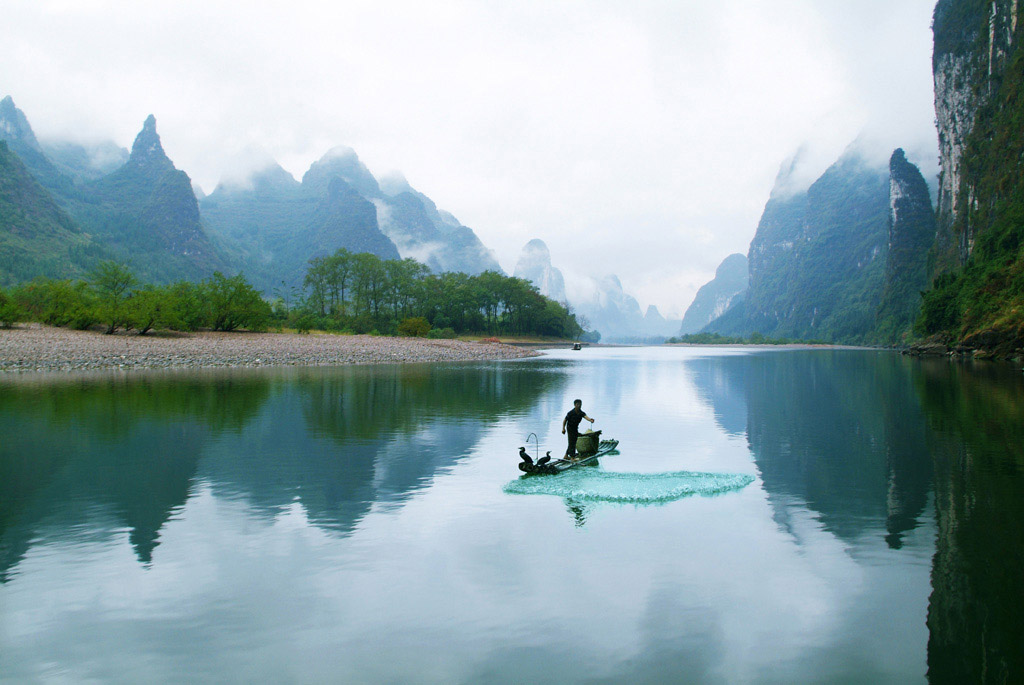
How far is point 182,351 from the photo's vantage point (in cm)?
5406

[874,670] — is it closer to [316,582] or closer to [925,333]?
[316,582]

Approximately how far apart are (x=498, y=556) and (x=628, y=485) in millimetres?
5360

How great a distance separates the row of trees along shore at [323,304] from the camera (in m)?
59.1

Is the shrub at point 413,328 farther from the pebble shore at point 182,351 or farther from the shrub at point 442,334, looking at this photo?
the pebble shore at point 182,351

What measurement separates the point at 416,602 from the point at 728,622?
151 inches

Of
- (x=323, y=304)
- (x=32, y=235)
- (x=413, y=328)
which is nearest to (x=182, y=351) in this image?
(x=413, y=328)

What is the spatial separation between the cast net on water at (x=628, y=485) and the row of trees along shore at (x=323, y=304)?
2229 inches

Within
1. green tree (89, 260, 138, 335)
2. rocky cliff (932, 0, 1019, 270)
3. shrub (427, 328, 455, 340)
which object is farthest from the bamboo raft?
rocky cliff (932, 0, 1019, 270)

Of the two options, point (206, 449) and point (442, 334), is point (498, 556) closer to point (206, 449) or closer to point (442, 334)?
point (206, 449)

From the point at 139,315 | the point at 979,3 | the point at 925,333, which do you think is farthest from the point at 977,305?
the point at 979,3

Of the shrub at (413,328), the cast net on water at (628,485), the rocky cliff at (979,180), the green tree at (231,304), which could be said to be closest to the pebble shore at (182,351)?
the green tree at (231,304)

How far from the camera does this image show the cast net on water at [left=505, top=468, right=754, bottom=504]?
535 inches

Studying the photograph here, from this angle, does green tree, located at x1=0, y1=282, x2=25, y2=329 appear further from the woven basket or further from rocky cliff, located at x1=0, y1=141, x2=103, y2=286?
rocky cliff, located at x1=0, y1=141, x2=103, y2=286

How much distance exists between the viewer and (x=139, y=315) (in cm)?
5941
